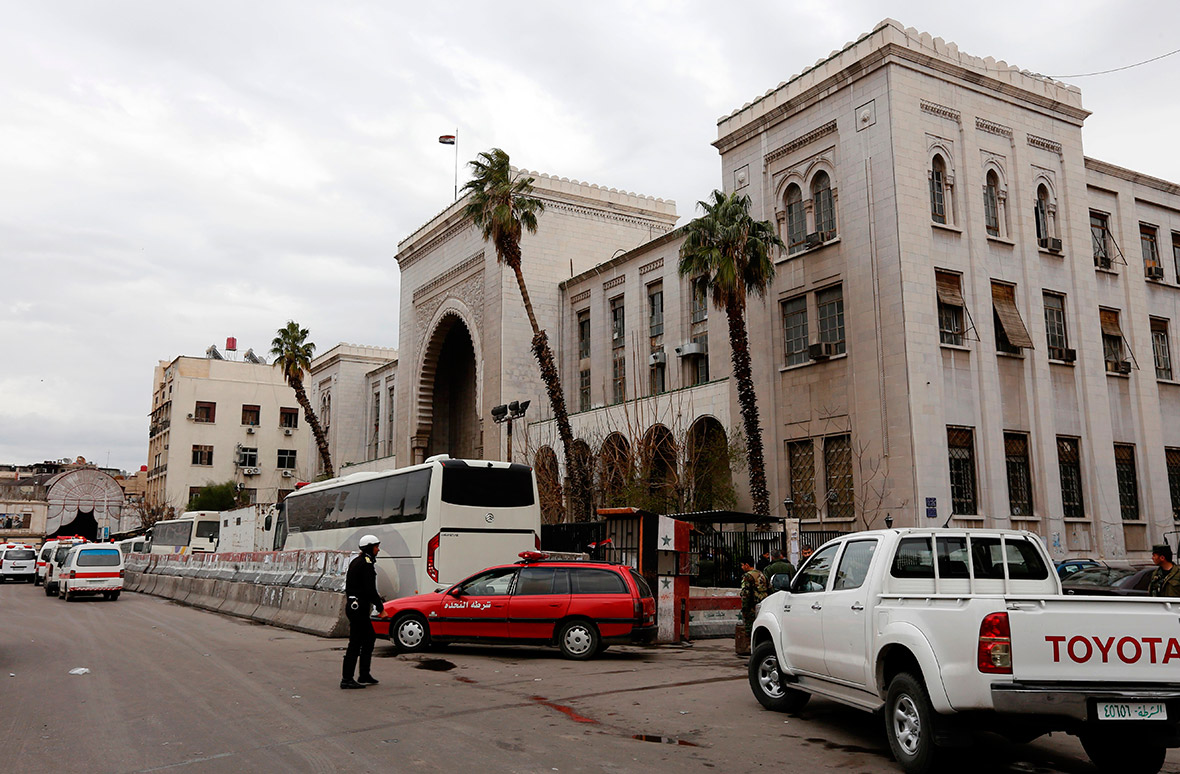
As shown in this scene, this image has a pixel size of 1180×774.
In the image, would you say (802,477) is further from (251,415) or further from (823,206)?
(251,415)

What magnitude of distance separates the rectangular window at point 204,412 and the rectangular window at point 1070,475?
6991cm

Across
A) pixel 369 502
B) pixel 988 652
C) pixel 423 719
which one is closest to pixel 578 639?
pixel 423 719

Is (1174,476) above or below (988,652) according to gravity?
above

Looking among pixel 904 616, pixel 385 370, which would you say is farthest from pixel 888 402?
pixel 385 370

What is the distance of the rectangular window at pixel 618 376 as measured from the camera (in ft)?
125

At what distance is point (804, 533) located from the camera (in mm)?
25438

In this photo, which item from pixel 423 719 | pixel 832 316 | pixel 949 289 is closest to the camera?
pixel 423 719

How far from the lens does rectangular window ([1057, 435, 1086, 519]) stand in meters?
26.4

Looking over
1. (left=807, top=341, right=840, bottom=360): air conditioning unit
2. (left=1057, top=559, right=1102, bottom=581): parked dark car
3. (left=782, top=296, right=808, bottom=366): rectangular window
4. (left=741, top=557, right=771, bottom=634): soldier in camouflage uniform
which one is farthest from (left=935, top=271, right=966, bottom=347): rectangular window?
(left=741, top=557, right=771, bottom=634): soldier in camouflage uniform

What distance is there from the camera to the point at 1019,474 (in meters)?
25.8

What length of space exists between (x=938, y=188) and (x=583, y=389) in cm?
1868

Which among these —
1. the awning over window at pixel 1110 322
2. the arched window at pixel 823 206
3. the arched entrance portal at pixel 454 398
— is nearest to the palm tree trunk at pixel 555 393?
the arched window at pixel 823 206

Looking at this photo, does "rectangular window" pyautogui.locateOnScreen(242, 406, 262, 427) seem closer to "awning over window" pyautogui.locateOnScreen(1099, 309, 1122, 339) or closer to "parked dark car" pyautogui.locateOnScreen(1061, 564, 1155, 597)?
"awning over window" pyautogui.locateOnScreen(1099, 309, 1122, 339)

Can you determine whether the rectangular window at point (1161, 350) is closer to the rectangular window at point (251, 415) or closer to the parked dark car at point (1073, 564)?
the parked dark car at point (1073, 564)
